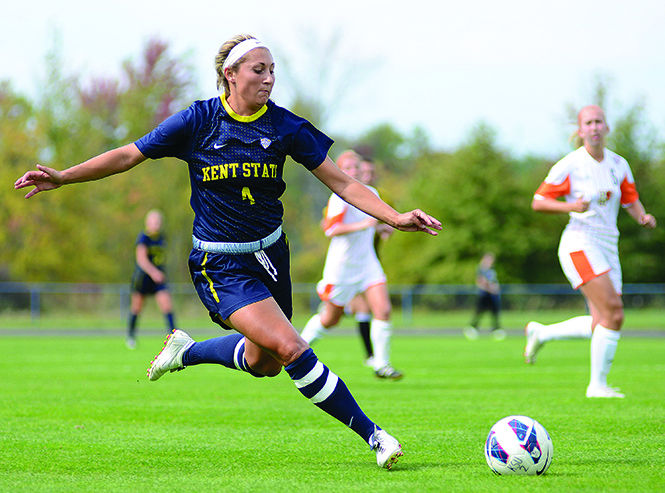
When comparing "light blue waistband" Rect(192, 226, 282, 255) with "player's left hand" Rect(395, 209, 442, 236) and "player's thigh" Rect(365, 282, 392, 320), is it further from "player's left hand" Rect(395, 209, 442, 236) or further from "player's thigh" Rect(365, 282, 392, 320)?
"player's thigh" Rect(365, 282, 392, 320)

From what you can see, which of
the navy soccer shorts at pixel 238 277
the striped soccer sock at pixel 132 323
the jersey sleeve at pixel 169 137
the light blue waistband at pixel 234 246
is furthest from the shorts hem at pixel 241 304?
the striped soccer sock at pixel 132 323

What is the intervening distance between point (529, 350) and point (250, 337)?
19.3ft

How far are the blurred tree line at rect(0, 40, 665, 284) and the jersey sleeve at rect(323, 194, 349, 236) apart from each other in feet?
88.9

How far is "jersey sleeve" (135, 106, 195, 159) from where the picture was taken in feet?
17.4

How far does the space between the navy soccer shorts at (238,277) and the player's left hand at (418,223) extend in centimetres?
93

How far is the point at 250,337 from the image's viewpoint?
5156 mm

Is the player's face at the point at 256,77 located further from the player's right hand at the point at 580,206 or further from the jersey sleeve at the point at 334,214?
the jersey sleeve at the point at 334,214

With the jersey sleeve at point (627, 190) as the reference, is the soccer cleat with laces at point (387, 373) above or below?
below

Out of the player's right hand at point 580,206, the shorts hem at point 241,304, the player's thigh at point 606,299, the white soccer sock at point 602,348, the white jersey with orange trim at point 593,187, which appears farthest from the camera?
the white jersey with orange trim at point 593,187

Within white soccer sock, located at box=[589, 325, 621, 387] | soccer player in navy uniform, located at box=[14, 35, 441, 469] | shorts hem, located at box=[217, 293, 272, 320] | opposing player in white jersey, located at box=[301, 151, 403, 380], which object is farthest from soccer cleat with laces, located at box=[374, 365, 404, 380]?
shorts hem, located at box=[217, 293, 272, 320]

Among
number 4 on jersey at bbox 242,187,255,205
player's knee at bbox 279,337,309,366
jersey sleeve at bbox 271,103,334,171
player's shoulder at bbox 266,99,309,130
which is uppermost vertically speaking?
player's shoulder at bbox 266,99,309,130

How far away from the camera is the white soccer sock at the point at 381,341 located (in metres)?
10.5

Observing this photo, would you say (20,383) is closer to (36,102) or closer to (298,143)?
(298,143)

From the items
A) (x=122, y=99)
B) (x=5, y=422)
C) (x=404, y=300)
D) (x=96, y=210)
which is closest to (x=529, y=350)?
(x=5, y=422)
